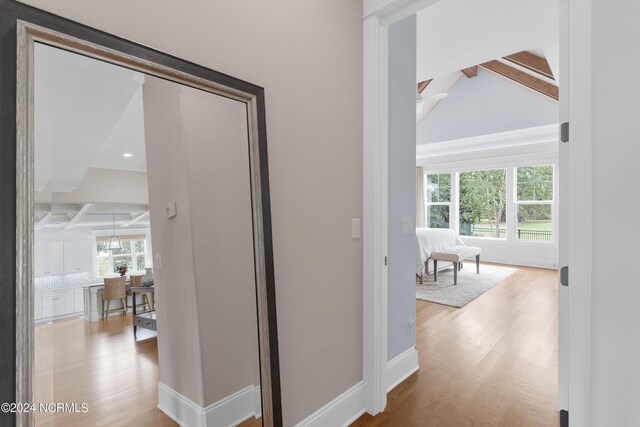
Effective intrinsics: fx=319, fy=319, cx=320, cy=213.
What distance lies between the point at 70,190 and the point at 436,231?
5.86 m

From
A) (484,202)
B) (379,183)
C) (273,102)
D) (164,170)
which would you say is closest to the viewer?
(164,170)

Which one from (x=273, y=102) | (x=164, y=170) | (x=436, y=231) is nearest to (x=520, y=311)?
(x=436, y=231)

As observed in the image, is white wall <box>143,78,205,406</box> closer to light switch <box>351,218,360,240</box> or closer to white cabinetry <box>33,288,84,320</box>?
white cabinetry <box>33,288,84,320</box>

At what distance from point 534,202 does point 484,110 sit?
2.34 meters

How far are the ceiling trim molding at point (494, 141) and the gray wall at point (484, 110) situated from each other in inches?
4.1

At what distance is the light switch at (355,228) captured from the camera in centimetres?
188

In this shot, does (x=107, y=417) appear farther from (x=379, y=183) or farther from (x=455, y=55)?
(x=455, y=55)

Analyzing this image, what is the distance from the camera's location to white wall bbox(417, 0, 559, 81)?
259 cm

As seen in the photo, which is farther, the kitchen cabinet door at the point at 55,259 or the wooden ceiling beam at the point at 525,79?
the wooden ceiling beam at the point at 525,79

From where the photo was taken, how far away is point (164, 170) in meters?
1.11

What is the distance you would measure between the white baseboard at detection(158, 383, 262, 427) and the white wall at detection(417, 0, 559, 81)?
3017 millimetres

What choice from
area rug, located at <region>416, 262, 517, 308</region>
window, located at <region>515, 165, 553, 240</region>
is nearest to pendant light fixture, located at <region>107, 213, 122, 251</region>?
area rug, located at <region>416, 262, 517, 308</region>

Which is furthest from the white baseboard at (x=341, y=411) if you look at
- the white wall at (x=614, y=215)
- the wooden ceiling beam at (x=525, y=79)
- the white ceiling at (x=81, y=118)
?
the wooden ceiling beam at (x=525, y=79)

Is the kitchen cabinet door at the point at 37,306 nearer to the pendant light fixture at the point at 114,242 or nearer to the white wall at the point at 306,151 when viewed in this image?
the pendant light fixture at the point at 114,242
